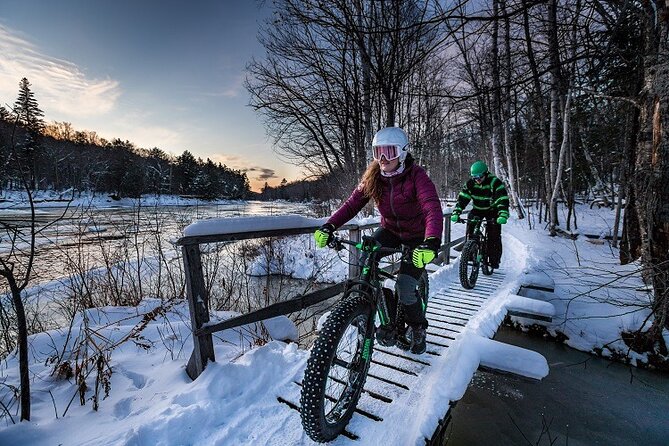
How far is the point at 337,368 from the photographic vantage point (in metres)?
2.64

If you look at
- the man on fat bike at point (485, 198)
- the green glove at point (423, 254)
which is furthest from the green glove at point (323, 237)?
the man on fat bike at point (485, 198)

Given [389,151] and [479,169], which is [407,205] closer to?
[389,151]

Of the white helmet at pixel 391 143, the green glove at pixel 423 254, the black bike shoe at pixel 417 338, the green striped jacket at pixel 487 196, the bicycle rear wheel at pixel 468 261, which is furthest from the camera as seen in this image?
the bicycle rear wheel at pixel 468 261

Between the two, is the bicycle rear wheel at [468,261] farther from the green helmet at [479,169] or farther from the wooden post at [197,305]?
the wooden post at [197,305]

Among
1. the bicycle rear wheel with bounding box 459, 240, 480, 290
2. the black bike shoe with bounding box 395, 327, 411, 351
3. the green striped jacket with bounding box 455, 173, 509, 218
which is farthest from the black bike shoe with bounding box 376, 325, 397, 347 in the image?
the green striped jacket with bounding box 455, 173, 509, 218

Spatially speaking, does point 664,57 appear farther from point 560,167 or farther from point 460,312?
point 560,167

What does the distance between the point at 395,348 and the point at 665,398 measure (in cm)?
391

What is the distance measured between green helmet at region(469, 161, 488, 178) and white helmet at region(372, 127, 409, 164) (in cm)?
355

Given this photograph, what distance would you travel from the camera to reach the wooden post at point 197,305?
103 inches

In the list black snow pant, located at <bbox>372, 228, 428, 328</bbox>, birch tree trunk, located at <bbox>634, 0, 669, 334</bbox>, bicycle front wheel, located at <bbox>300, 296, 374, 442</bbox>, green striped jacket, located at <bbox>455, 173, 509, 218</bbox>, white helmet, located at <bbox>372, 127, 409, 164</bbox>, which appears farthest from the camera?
green striped jacket, located at <bbox>455, 173, 509, 218</bbox>

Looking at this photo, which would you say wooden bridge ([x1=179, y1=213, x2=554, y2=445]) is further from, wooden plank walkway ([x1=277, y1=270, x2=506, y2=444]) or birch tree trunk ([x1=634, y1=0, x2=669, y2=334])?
birch tree trunk ([x1=634, y1=0, x2=669, y2=334])

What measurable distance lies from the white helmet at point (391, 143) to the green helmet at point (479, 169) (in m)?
3.55

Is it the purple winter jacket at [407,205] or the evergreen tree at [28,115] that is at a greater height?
the evergreen tree at [28,115]

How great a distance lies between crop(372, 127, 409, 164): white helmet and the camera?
254 cm
